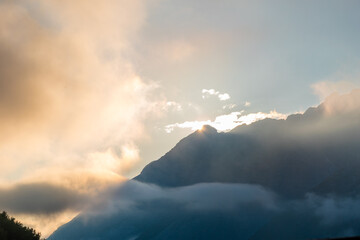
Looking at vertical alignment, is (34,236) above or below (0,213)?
below

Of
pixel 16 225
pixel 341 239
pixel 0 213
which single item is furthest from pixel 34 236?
pixel 341 239

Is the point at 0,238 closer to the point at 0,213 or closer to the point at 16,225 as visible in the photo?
the point at 16,225

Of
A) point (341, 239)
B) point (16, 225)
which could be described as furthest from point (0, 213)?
point (341, 239)

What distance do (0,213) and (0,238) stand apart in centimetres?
1444

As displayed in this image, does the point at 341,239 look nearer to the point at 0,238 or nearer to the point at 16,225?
the point at 0,238

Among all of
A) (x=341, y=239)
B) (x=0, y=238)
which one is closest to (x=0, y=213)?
(x=0, y=238)

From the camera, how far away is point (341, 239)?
51.3 ft

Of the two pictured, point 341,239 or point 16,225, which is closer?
point 341,239

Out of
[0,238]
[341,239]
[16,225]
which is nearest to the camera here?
[341,239]

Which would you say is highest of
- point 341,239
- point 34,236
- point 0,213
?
point 0,213

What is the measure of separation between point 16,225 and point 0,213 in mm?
6308

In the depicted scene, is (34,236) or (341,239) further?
(34,236)

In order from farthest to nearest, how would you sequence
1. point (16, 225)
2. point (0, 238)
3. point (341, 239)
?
point (16, 225)
point (0, 238)
point (341, 239)

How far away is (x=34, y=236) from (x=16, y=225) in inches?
185
